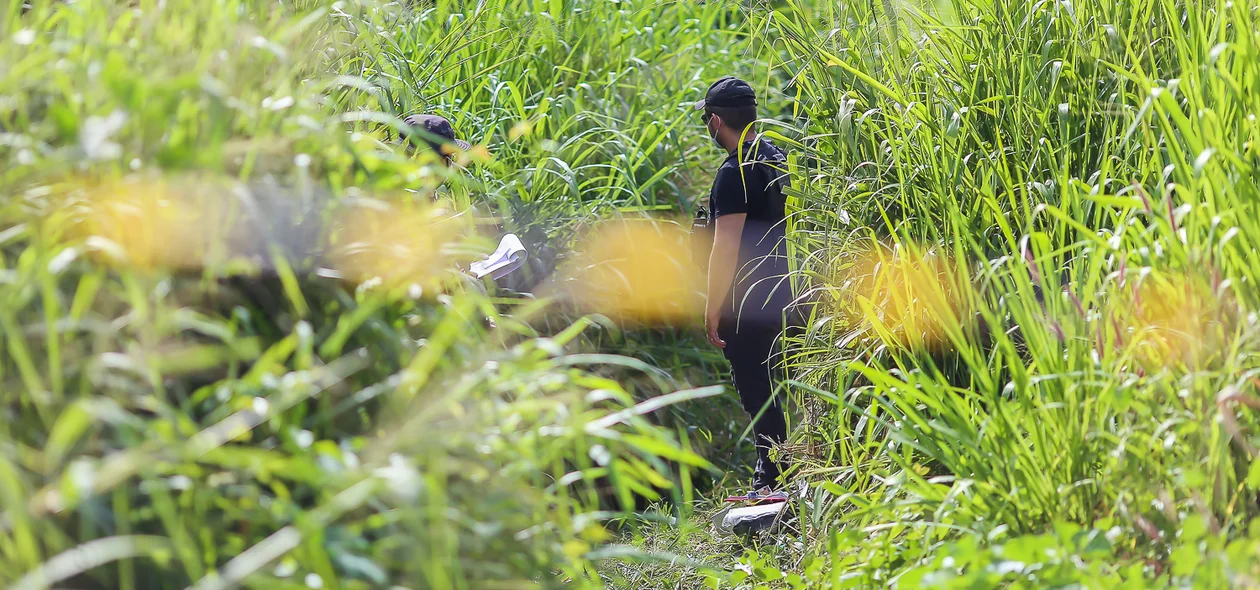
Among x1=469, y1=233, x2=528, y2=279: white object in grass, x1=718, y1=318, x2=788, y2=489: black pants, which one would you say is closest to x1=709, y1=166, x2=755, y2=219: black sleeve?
x1=718, y1=318, x2=788, y2=489: black pants

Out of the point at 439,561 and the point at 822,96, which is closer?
the point at 439,561

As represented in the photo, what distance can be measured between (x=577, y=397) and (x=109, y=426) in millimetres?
545

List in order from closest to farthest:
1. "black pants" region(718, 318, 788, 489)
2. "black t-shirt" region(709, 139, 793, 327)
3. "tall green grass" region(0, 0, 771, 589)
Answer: "tall green grass" region(0, 0, 771, 589) < "black t-shirt" region(709, 139, 793, 327) < "black pants" region(718, 318, 788, 489)

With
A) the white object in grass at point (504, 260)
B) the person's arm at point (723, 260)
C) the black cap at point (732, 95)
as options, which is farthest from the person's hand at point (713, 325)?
the white object in grass at point (504, 260)

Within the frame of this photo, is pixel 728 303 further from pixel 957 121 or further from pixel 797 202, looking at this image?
pixel 957 121

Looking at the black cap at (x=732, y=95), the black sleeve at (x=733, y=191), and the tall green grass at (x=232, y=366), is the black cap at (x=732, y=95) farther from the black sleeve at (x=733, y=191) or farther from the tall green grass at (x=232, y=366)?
the tall green grass at (x=232, y=366)

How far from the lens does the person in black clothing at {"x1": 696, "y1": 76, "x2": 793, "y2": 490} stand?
162 inches

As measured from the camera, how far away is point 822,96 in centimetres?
348

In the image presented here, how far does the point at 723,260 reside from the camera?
4168 mm


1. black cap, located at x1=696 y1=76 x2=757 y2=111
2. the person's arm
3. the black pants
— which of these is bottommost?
the black pants

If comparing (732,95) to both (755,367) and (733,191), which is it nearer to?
(733,191)

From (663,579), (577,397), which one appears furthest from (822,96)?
(577,397)

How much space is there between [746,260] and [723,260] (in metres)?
0.08

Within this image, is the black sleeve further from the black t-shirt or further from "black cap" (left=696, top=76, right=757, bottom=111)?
"black cap" (left=696, top=76, right=757, bottom=111)
